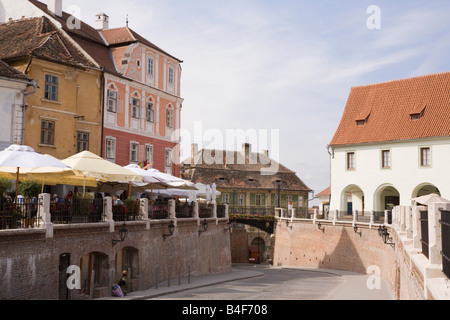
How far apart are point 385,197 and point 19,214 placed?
35.7 m

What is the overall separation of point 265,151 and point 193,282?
52269 mm

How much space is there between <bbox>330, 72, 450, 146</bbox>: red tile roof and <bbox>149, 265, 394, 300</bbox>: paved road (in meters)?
13.9

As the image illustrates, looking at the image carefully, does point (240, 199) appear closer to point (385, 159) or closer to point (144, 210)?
point (385, 159)

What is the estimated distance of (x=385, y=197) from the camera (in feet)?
149

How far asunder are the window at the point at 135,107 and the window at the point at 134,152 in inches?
69.1

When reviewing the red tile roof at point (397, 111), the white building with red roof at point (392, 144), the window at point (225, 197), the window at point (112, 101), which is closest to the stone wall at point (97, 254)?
the window at point (112, 101)

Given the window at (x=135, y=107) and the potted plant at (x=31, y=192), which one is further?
the window at (x=135, y=107)

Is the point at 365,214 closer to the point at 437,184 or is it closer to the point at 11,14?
the point at 437,184

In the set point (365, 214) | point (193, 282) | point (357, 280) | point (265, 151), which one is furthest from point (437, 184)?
point (265, 151)

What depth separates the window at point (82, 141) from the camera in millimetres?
29523

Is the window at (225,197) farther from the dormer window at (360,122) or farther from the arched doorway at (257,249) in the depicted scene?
the dormer window at (360,122)

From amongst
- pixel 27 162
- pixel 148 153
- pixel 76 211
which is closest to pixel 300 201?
pixel 148 153
